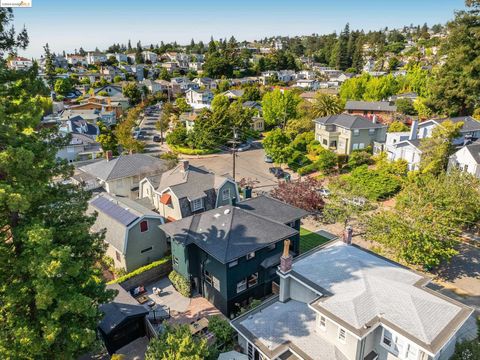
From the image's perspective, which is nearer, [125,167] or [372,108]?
[125,167]

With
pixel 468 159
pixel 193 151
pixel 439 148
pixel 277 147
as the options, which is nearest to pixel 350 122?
pixel 277 147

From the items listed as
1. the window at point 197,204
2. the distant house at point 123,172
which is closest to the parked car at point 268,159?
the distant house at point 123,172

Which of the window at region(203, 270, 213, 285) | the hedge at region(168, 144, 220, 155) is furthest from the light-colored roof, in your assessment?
the hedge at region(168, 144, 220, 155)

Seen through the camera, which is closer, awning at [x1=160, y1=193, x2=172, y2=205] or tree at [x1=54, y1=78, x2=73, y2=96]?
awning at [x1=160, y1=193, x2=172, y2=205]

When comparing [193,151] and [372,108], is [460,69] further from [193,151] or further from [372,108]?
[193,151]

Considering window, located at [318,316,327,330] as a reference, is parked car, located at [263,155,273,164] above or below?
below

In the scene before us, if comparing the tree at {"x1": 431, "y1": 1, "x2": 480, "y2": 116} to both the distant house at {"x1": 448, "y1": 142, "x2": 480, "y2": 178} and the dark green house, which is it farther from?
the dark green house

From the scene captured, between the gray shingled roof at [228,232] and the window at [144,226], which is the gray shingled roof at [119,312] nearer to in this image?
the gray shingled roof at [228,232]
